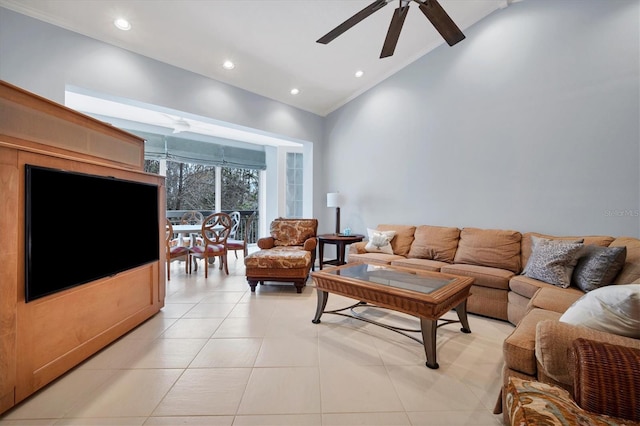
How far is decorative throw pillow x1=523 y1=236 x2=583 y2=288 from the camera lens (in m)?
2.25

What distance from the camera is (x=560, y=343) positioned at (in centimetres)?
114

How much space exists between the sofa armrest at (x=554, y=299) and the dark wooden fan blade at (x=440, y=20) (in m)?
2.28

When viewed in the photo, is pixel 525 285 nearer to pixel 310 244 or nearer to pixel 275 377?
pixel 275 377

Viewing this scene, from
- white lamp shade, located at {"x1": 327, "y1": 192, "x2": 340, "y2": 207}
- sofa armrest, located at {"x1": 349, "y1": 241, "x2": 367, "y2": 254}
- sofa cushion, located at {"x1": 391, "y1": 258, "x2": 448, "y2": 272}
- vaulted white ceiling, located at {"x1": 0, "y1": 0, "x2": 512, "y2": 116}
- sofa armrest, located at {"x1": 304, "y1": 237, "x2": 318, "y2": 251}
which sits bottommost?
sofa cushion, located at {"x1": 391, "y1": 258, "x2": 448, "y2": 272}

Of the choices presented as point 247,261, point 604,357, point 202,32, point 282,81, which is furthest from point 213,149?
point 604,357

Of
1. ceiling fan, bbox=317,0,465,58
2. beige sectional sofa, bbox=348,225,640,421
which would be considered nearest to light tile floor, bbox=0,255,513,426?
beige sectional sofa, bbox=348,225,640,421

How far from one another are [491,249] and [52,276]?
12.7 ft

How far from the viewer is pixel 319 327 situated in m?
2.43

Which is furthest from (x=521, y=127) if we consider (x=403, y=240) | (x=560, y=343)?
(x=560, y=343)

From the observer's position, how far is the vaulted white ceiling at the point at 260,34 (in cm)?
268

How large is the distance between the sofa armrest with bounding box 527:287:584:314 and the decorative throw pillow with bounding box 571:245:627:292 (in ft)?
0.52

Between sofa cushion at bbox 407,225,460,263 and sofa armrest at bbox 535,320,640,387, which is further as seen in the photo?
sofa cushion at bbox 407,225,460,263

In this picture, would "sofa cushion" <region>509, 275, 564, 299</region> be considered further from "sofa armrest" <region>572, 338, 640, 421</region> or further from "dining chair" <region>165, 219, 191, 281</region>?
"dining chair" <region>165, 219, 191, 281</region>

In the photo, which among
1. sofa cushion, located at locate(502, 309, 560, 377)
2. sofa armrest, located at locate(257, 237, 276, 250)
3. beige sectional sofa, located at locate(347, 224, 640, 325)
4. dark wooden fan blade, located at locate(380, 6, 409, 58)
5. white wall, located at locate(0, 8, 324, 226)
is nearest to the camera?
sofa cushion, located at locate(502, 309, 560, 377)
